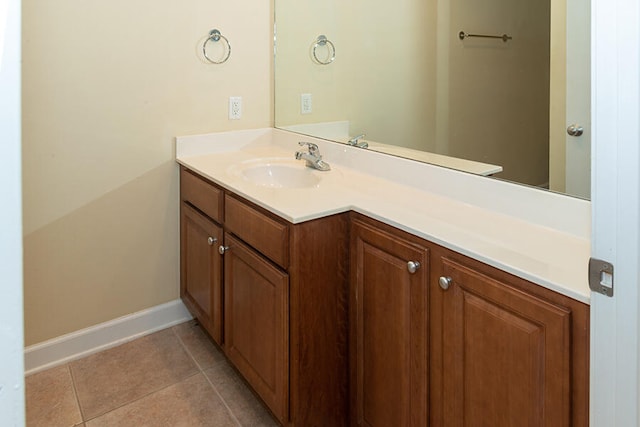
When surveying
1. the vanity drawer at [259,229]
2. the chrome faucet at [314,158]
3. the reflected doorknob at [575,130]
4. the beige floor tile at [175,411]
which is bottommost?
the beige floor tile at [175,411]

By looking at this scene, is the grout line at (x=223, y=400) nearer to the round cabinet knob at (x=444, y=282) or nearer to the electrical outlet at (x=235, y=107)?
the round cabinet knob at (x=444, y=282)

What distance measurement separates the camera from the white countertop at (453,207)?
1.05m

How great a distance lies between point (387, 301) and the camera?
4.38 ft

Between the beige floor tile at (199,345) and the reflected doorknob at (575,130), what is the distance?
5.28ft

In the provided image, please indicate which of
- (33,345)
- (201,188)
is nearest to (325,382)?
(201,188)

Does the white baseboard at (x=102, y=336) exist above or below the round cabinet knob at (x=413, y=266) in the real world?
below

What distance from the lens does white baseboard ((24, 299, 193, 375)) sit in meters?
2.00

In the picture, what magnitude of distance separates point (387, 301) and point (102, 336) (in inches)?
58.1

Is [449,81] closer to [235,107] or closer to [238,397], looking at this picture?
[235,107]

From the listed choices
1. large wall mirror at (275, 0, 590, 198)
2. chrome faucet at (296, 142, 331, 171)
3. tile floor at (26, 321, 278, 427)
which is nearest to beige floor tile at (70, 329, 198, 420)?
tile floor at (26, 321, 278, 427)

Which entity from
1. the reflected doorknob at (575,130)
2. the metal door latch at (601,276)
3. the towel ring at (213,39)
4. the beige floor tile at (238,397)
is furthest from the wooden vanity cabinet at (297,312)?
the towel ring at (213,39)

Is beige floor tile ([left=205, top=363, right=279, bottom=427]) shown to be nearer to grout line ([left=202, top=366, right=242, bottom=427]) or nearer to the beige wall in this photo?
grout line ([left=202, top=366, right=242, bottom=427])

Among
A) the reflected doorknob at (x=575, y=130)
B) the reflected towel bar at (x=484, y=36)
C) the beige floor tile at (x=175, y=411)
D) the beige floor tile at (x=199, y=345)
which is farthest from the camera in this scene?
the beige floor tile at (x=199, y=345)

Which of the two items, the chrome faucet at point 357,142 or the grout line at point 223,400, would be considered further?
the chrome faucet at point 357,142
